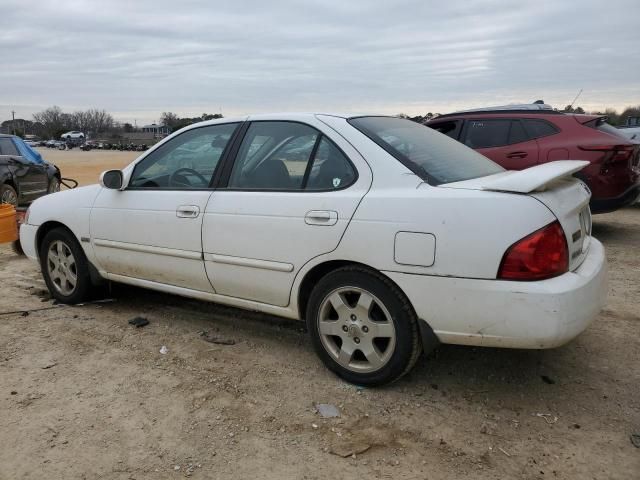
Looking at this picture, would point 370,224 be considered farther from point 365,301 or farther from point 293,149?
point 293,149

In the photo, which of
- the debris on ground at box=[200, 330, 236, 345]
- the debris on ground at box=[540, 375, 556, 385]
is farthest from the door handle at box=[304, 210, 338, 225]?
the debris on ground at box=[540, 375, 556, 385]

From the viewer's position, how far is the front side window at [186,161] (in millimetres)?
3965

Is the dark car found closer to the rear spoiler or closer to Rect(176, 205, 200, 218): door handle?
Rect(176, 205, 200, 218): door handle

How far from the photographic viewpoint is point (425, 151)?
3469 mm

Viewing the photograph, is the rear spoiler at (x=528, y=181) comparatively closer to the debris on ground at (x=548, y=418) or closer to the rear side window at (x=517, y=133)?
the debris on ground at (x=548, y=418)

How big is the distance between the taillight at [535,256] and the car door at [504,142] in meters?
4.85

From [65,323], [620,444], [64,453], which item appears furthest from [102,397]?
[620,444]

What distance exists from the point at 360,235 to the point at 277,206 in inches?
25.0

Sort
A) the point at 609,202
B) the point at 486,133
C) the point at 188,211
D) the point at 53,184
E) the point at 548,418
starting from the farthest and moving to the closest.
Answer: the point at 53,184
the point at 486,133
the point at 609,202
the point at 188,211
the point at 548,418

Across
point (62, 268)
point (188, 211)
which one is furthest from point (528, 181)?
point (62, 268)

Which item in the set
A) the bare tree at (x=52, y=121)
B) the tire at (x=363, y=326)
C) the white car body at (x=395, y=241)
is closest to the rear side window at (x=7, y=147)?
the white car body at (x=395, y=241)

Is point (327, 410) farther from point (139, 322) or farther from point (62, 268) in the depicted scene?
point (62, 268)

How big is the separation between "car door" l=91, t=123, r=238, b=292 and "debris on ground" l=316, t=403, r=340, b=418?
125cm

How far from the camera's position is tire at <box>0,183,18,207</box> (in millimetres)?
9906
